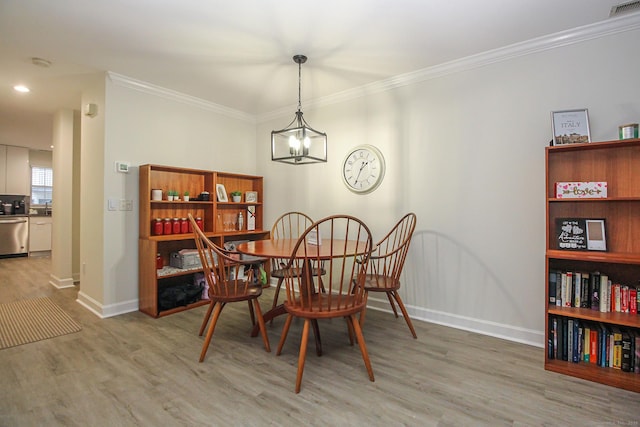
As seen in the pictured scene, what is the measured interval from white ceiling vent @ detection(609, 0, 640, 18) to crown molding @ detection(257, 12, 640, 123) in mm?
63

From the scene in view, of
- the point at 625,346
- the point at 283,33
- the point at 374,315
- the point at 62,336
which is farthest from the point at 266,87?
the point at 625,346

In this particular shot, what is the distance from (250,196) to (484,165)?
9.39 feet

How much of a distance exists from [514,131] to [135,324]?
3704mm

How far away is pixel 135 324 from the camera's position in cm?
291

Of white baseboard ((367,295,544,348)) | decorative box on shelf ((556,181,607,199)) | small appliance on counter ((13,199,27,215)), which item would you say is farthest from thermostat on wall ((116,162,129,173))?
small appliance on counter ((13,199,27,215))

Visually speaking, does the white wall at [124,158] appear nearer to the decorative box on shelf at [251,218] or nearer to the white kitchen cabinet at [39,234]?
the decorative box on shelf at [251,218]

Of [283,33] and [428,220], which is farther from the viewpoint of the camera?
[428,220]

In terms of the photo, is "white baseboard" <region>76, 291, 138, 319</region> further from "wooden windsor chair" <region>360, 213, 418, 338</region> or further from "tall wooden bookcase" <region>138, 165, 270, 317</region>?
"wooden windsor chair" <region>360, 213, 418, 338</region>

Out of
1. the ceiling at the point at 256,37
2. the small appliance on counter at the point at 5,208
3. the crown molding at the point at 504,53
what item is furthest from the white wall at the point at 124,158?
the small appliance on counter at the point at 5,208

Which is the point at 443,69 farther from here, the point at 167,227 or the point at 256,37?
the point at 167,227

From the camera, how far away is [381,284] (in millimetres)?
2596

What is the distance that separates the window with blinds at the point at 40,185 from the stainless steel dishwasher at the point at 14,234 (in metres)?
0.69

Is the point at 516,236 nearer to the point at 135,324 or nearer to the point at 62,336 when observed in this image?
the point at 135,324

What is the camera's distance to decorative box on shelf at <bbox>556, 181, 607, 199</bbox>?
2127 mm
